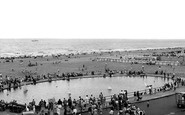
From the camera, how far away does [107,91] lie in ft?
122

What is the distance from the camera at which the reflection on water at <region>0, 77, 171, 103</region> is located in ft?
117

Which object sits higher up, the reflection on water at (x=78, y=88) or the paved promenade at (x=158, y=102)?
the paved promenade at (x=158, y=102)

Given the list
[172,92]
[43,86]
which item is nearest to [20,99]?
[43,86]

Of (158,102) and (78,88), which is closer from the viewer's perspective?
(158,102)

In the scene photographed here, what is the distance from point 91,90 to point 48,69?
28.4 metres

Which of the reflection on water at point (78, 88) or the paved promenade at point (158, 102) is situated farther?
the reflection on water at point (78, 88)

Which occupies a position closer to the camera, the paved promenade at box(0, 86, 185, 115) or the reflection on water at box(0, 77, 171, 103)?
the paved promenade at box(0, 86, 185, 115)

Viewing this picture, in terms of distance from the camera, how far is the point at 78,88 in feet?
132

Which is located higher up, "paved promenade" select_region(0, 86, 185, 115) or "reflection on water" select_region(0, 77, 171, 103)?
"paved promenade" select_region(0, 86, 185, 115)

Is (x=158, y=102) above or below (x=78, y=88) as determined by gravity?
above

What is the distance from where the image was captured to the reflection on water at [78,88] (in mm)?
35766

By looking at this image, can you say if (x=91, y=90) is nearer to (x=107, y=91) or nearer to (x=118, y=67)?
(x=107, y=91)

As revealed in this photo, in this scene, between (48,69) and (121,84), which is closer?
(121,84)

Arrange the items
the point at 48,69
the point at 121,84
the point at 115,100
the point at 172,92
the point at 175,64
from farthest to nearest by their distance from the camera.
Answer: the point at 48,69, the point at 175,64, the point at 121,84, the point at 172,92, the point at 115,100
